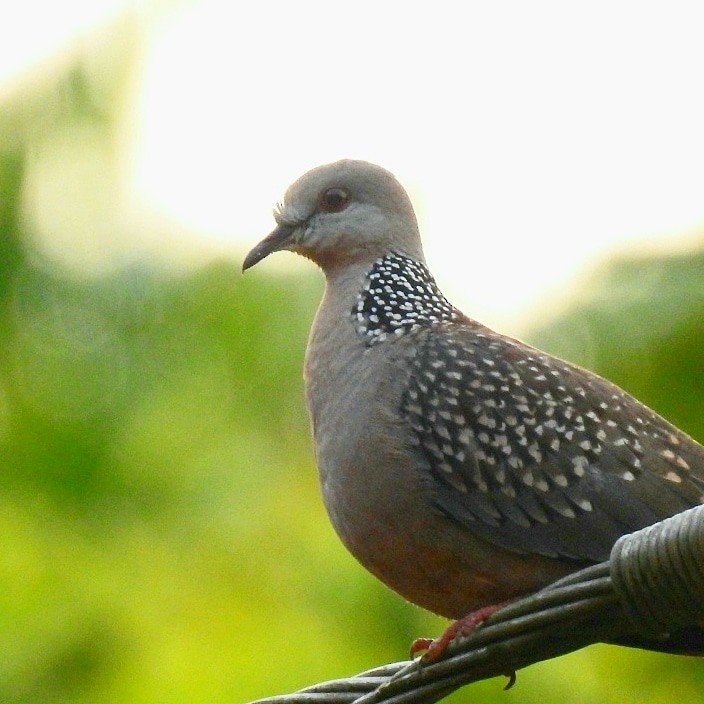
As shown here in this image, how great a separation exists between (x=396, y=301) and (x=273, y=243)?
2.07 feet

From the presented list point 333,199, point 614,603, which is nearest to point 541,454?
point 614,603

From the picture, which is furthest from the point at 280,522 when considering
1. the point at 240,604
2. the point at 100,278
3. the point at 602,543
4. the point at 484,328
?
the point at 602,543

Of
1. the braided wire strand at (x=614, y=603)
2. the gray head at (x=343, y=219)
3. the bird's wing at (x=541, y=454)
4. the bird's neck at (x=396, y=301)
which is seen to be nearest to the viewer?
the braided wire strand at (x=614, y=603)

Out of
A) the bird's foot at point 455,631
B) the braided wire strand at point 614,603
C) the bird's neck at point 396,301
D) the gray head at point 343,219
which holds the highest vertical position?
the gray head at point 343,219

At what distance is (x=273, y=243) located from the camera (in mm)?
4812

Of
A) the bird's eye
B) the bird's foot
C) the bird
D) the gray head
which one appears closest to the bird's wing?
the bird

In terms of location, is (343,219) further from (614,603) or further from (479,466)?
(614,603)

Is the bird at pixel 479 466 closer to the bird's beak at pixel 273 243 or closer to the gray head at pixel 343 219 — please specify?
the gray head at pixel 343 219

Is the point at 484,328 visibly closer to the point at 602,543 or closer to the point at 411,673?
the point at 602,543

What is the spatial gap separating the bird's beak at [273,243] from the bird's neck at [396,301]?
13.3 inches

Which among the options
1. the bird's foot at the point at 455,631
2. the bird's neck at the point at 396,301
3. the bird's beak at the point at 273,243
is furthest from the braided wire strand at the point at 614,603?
the bird's beak at the point at 273,243

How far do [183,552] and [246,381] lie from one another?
950mm

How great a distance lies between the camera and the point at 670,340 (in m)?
6.16

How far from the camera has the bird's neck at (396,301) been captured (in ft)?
13.9
